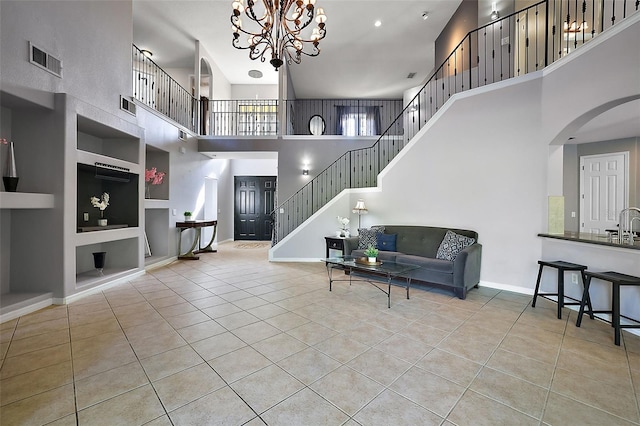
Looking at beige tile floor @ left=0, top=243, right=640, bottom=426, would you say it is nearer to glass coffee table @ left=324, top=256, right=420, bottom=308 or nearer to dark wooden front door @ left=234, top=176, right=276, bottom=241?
glass coffee table @ left=324, top=256, right=420, bottom=308

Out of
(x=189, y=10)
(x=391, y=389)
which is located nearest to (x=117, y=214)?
(x=189, y=10)

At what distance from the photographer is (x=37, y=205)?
3332mm

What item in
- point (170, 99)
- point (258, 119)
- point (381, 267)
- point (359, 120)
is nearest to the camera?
point (381, 267)

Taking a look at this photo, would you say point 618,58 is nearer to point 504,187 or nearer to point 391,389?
point 504,187

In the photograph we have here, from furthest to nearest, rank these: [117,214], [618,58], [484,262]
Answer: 1. [117,214]
2. [484,262]
3. [618,58]

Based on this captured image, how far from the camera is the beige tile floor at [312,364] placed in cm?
167

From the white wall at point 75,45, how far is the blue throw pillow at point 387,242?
506cm

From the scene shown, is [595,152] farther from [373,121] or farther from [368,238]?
[373,121]

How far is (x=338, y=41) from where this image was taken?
730cm

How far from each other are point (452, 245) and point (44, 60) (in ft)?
19.8

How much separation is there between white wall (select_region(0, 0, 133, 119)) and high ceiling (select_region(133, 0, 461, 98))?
6.95 ft

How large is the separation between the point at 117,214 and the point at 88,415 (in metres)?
4.15

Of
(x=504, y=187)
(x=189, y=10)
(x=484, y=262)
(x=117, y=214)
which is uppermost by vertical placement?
(x=189, y=10)

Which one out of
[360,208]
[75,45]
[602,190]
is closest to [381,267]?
[360,208]
